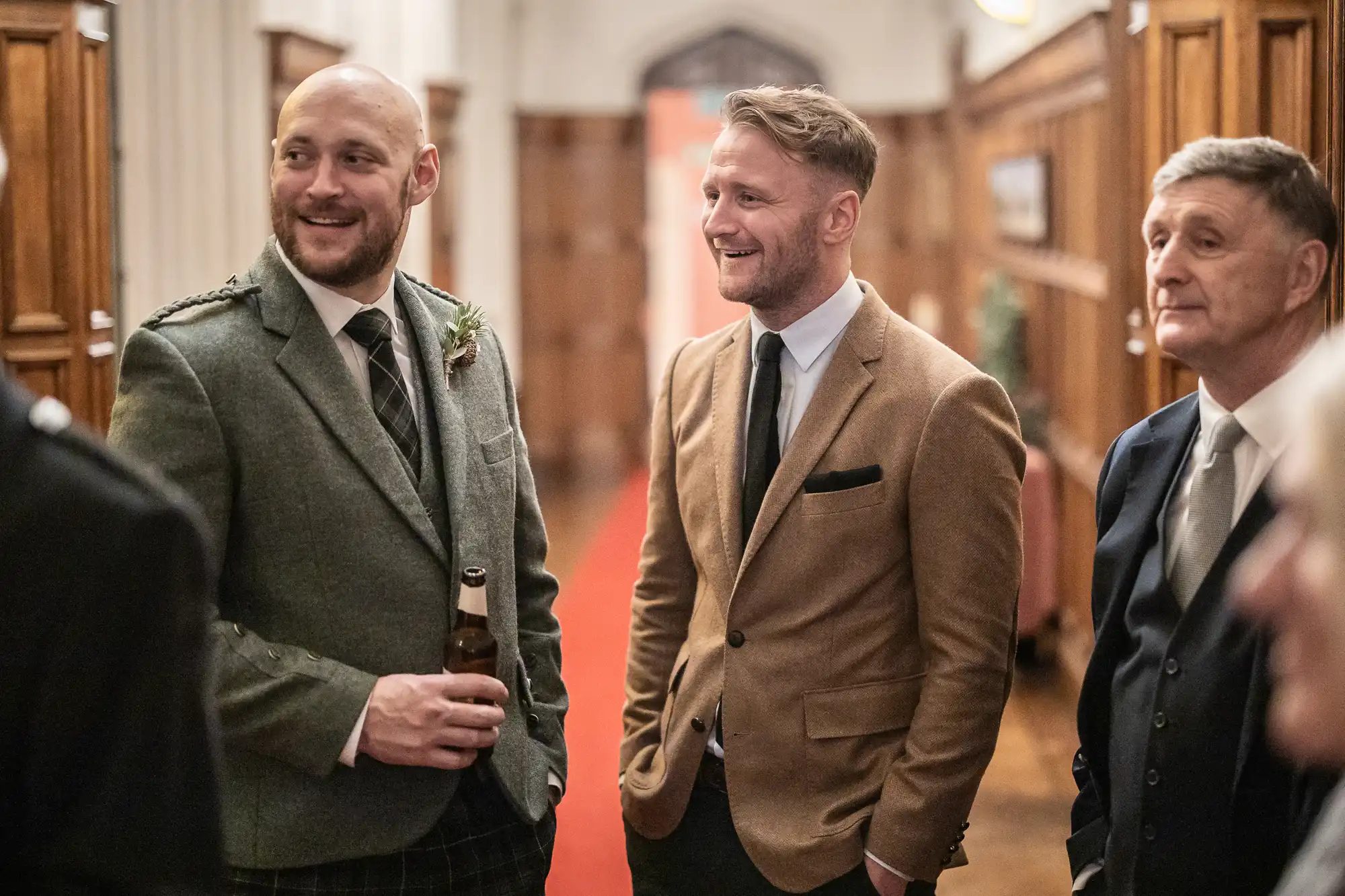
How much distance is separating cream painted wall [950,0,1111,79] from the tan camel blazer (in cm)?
464

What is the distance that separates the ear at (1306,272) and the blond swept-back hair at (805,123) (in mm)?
732

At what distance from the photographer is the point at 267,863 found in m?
2.13

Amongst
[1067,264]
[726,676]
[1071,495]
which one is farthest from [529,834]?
[1067,264]

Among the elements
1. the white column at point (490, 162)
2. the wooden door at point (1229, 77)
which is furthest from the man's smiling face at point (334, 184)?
the white column at point (490, 162)

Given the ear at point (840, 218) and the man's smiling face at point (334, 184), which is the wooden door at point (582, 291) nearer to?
the ear at point (840, 218)

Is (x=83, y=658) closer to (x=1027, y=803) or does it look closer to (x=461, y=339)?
(x=461, y=339)

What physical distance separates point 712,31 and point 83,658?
→ 12951mm

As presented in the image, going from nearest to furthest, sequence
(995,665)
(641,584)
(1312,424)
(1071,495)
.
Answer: (1312,424) < (995,665) < (641,584) < (1071,495)

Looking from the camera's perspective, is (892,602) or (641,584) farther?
(641,584)

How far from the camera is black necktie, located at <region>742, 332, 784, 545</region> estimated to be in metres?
2.46

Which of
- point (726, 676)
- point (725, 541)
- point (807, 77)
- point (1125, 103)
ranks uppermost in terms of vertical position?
point (807, 77)

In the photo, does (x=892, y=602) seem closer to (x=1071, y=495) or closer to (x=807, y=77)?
(x=1071, y=495)

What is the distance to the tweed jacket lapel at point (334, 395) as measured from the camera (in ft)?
7.11

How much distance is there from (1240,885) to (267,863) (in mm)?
1392
